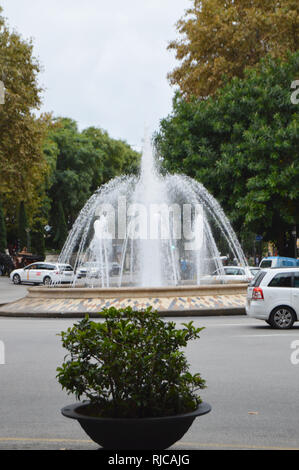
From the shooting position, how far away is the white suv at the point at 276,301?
16.9 m

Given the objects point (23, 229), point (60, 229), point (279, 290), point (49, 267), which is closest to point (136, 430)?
point (279, 290)

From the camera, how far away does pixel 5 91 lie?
38.5m

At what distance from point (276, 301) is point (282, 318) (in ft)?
1.39

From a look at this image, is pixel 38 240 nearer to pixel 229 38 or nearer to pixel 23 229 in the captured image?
pixel 23 229

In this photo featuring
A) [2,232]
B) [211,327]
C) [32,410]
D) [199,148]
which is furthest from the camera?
[2,232]

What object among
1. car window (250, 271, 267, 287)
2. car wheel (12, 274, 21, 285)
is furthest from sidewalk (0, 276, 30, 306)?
car window (250, 271, 267, 287)

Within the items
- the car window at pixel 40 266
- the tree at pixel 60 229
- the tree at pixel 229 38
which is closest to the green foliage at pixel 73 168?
the tree at pixel 60 229

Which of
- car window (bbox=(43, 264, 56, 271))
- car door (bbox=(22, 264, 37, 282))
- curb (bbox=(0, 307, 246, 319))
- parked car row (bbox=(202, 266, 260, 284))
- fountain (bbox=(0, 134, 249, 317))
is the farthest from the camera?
car window (bbox=(43, 264, 56, 271))

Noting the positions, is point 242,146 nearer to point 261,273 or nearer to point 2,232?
point 261,273

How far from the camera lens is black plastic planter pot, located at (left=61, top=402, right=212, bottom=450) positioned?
16.5 ft

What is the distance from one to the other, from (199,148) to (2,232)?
1178 inches

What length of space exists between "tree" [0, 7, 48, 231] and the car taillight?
25278 mm

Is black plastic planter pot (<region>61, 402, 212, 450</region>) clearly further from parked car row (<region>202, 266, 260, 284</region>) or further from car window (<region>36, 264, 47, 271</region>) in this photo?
car window (<region>36, 264, 47, 271</region>)

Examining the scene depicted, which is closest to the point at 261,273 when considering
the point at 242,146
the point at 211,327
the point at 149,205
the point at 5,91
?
the point at 211,327
